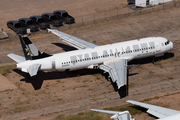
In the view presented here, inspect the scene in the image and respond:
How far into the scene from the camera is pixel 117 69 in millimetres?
46062

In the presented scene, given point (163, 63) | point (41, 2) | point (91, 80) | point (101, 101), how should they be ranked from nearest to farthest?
point (101, 101)
point (91, 80)
point (163, 63)
point (41, 2)

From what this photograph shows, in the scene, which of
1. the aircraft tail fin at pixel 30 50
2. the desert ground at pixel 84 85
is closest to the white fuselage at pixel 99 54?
the aircraft tail fin at pixel 30 50

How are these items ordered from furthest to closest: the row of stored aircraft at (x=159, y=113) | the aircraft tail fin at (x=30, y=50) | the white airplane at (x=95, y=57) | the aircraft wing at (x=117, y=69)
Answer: the aircraft tail fin at (x=30, y=50) → the white airplane at (x=95, y=57) → the aircraft wing at (x=117, y=69) → the row of stored aircraft at (x=159, y=113)

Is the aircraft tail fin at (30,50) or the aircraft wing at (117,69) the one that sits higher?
the aircraft tail fin at (30,50)

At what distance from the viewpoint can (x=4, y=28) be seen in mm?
73062

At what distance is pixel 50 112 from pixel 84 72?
42.7 feet

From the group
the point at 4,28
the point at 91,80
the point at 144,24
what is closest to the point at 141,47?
the point at 91,80

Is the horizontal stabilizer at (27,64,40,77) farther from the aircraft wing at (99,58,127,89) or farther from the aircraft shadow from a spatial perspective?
the aircraft shadow

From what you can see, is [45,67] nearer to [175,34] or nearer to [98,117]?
[98,117]

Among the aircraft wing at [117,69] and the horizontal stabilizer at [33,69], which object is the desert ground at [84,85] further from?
the horizontal stabilizer at [33,69]

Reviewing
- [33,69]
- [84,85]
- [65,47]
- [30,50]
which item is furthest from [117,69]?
[65,47]

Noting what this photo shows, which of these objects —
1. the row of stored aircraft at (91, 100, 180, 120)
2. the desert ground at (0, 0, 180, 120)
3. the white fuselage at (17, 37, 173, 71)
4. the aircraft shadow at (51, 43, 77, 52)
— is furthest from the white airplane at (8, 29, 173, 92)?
the aircraft shadow at (51, 43, 77, 52)

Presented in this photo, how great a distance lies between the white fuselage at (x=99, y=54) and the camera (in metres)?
46.6

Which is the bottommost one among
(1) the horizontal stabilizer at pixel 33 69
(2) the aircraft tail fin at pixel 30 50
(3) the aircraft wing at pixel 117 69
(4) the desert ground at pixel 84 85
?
(4) the desert ground at pixel 84 85
